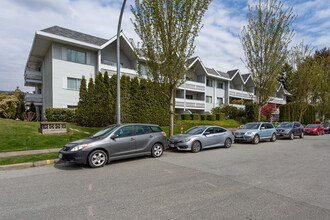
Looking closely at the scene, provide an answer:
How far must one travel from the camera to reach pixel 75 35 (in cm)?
2248

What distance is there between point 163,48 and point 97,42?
14.0 meters

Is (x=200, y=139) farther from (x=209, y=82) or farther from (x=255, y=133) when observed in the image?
(x=209, y=82)

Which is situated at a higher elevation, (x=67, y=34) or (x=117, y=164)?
(x=67, y=34)

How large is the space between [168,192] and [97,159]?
368cm

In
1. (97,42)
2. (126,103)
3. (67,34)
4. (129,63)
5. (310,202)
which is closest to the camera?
(310,202)

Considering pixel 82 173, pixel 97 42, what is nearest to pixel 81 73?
pixel 97 42

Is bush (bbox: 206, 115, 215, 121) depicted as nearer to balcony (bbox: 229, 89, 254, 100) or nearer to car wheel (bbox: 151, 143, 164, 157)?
balcony (bbox: 229, 89, 254, 100)

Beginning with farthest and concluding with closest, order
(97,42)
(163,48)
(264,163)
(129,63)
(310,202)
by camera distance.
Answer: (129,63)
(97,42)
(163,48)
(264,163)
(310,202)

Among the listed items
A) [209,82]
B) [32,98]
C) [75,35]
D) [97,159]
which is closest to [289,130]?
[97,159]

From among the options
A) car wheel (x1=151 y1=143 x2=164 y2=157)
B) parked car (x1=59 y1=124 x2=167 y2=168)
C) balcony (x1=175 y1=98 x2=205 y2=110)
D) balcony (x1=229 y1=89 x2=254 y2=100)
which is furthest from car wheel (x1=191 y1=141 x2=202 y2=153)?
balcony (x1=229 y1=89 x2=254 y2=100)

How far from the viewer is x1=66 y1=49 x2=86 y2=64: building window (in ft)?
71.7

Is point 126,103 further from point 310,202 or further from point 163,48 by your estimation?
point 310,202

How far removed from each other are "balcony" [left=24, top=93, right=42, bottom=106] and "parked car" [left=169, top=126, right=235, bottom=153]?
68.1 ft

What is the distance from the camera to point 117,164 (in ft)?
26.1
